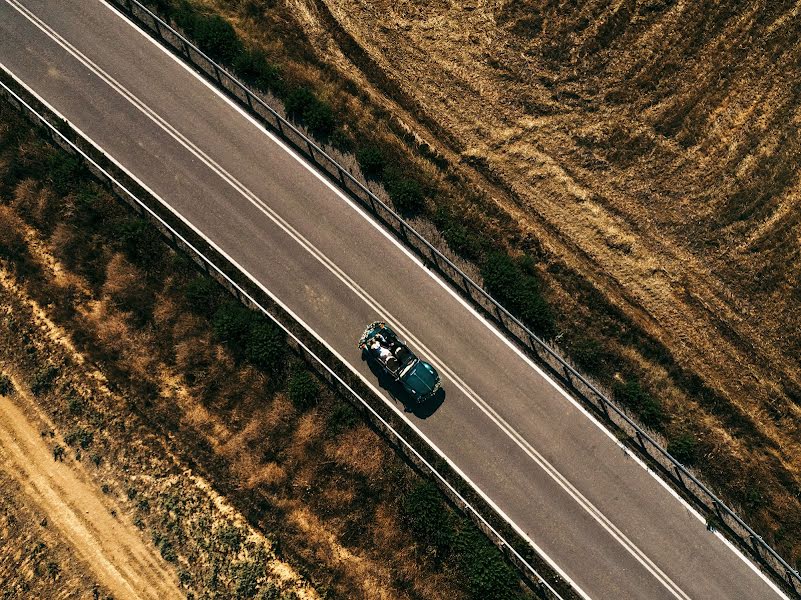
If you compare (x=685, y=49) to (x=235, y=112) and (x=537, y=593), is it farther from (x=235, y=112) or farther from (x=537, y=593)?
(x=537, y=593)

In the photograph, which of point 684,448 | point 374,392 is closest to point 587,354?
point 684,448

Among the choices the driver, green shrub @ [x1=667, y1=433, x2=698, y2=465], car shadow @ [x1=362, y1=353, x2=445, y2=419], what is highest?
green shrub @ [x1=667, y1=433, x2=698, y2=465]

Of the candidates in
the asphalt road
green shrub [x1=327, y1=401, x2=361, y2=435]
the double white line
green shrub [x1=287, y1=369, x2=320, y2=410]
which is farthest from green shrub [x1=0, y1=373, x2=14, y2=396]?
green shrub [x1=327, y1=401, x2=361, y2=435]

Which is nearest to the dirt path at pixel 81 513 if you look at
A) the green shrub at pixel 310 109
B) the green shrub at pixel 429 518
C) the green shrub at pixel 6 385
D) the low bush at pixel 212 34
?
the green shrub at pixel 6 385

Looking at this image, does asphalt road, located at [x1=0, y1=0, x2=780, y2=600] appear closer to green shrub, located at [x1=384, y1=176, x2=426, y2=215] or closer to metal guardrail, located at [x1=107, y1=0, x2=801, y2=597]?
metal guardrail, located at [x1=107, y1=0, x2=801, y2=597]

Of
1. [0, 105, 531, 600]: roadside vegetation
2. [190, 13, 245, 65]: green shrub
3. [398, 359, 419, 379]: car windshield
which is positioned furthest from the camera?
[190, 13, 245, 65]: green shrub

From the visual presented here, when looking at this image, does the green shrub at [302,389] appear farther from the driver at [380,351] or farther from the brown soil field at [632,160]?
the brown soil field at [632,160]
